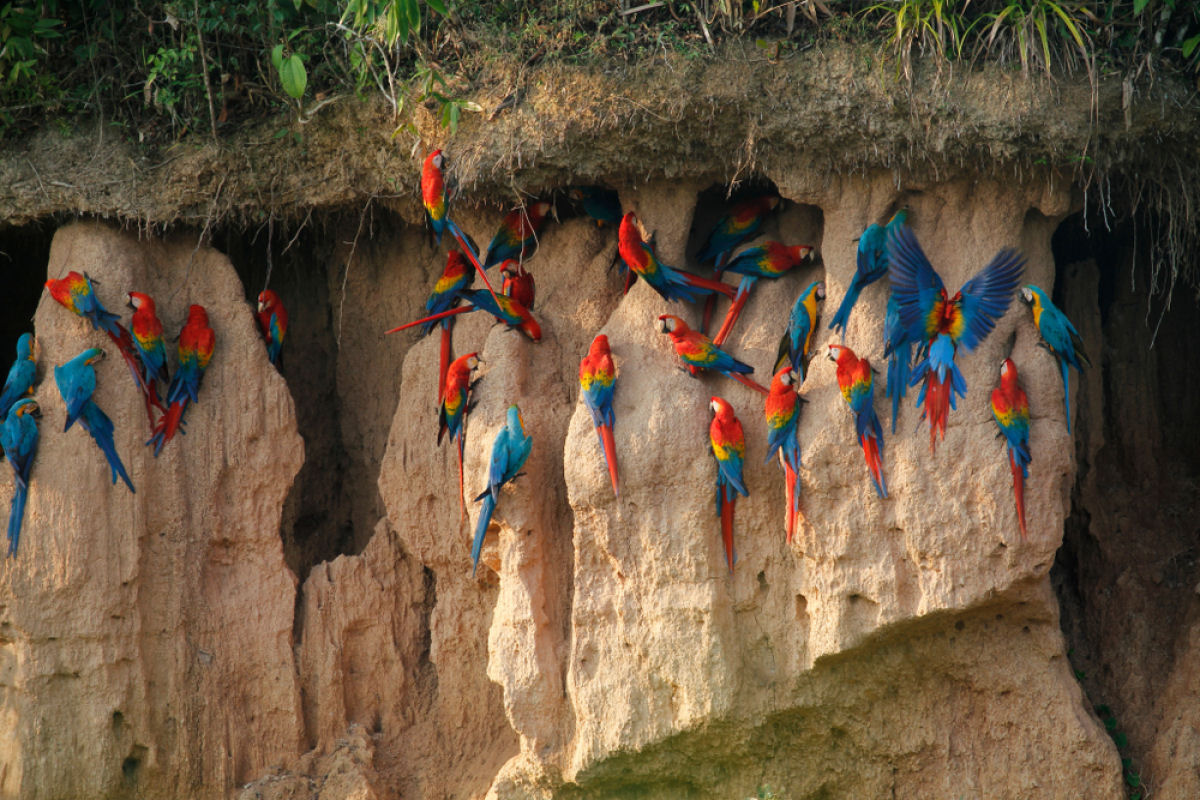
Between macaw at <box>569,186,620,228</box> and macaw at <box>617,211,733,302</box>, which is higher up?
macaw at <box>569,186,620,228</box>

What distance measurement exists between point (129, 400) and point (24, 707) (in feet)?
4.33

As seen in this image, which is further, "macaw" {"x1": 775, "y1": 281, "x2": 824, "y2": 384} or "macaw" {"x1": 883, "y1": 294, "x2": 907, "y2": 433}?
"macaw" {"x1": 775, "y1": 281, "x2": 824, "y2": 384}

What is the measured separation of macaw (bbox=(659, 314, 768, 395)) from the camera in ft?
15.8

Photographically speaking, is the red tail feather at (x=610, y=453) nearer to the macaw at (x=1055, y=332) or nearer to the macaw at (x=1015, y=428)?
the macaw at (x=1015, y=428)

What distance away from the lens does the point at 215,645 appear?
215 inches

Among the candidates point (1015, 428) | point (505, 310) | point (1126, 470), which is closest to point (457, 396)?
point (505, 310)

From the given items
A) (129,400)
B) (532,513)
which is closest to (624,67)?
(532,513)

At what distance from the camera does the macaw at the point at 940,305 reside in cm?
453

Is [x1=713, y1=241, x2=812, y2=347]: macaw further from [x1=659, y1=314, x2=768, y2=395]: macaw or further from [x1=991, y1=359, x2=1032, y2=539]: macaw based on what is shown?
[x1=991, y1=359, x2=1032, y2=539]: macaw

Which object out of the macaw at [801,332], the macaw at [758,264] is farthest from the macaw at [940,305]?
the macaw at [758,264]

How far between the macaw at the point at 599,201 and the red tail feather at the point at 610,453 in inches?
37.8

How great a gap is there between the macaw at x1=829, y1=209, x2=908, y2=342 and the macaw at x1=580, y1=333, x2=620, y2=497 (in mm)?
859

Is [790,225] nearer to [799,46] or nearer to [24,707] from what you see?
[799,46]

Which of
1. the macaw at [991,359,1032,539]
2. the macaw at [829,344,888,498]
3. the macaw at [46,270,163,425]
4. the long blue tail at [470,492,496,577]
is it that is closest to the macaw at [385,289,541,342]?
the long blue tail at [470,492,496,577]
